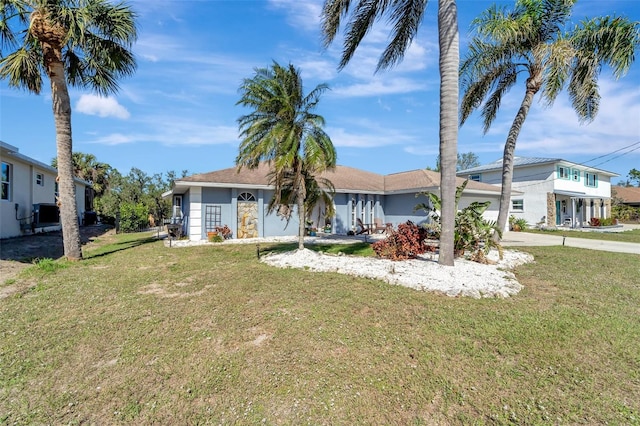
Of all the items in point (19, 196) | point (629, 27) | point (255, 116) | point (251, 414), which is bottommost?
point (251, 414)

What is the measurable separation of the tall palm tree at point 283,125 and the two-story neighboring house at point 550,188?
79.1 ft

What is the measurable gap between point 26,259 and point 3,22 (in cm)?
842

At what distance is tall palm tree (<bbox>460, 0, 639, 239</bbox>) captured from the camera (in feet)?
33.6

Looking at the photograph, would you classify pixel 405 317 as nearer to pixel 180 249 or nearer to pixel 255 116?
pixel 255 116

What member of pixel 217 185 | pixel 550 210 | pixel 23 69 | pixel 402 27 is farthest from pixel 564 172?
pixel 23 69

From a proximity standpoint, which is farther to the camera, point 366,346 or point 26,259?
point 26,259

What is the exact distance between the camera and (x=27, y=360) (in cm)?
402

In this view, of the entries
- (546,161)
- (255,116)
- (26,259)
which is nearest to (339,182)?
(255,116)

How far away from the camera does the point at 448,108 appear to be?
313 inches

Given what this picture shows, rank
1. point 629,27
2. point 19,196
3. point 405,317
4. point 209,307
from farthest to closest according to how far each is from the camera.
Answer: point 19,196
point 629,27
point 209,307
point 405,317

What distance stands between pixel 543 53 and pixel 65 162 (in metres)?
17.8

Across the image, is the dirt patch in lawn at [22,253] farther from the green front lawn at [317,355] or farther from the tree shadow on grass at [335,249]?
the tree shadow on grass at [335,249]

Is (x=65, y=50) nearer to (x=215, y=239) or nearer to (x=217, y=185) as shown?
(x=217, y=185)

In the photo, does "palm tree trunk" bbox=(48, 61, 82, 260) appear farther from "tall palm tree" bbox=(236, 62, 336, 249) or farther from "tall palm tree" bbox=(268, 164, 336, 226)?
"tall palm tree" bbox=(268, 164, 336, 226)
